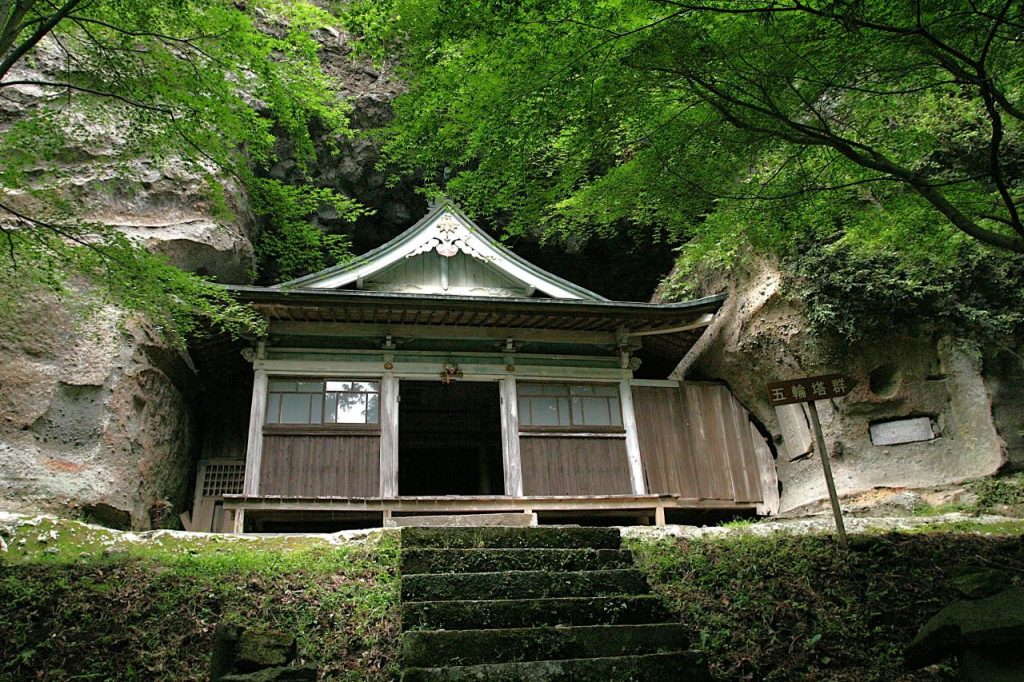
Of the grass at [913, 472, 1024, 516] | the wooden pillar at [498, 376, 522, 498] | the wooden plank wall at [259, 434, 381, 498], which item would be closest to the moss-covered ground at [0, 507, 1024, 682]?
the grass at [913, 472, 1024, 516]

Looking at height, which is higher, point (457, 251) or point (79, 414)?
point (457, 251)

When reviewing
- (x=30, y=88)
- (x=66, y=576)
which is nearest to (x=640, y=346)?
(x=66, y=576)

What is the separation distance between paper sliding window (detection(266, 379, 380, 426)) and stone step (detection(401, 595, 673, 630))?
576 cm

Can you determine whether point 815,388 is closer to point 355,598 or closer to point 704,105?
point 704,105

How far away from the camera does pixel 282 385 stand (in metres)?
10.7

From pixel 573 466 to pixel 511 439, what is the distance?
1108mm

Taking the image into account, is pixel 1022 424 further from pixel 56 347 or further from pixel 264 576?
pixel 56 347

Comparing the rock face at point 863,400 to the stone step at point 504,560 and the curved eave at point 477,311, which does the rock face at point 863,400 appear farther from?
the stone step at point 504,560

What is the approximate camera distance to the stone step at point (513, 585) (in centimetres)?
557

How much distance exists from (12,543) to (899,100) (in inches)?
401

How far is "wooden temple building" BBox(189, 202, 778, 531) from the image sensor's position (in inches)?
400

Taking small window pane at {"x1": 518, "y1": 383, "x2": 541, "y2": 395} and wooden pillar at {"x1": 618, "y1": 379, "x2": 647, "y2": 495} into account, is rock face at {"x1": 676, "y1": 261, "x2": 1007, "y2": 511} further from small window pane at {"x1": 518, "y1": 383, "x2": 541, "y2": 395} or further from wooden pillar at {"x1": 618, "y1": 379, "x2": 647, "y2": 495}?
small window pane at {"x1": 518, "y1": 383, "x2": 541, "y2": 395}

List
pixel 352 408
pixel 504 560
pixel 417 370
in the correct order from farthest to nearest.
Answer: pixel 417 370
pixel 352 408
pixel 504 560

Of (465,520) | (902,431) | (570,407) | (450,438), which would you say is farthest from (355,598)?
(902,431)
